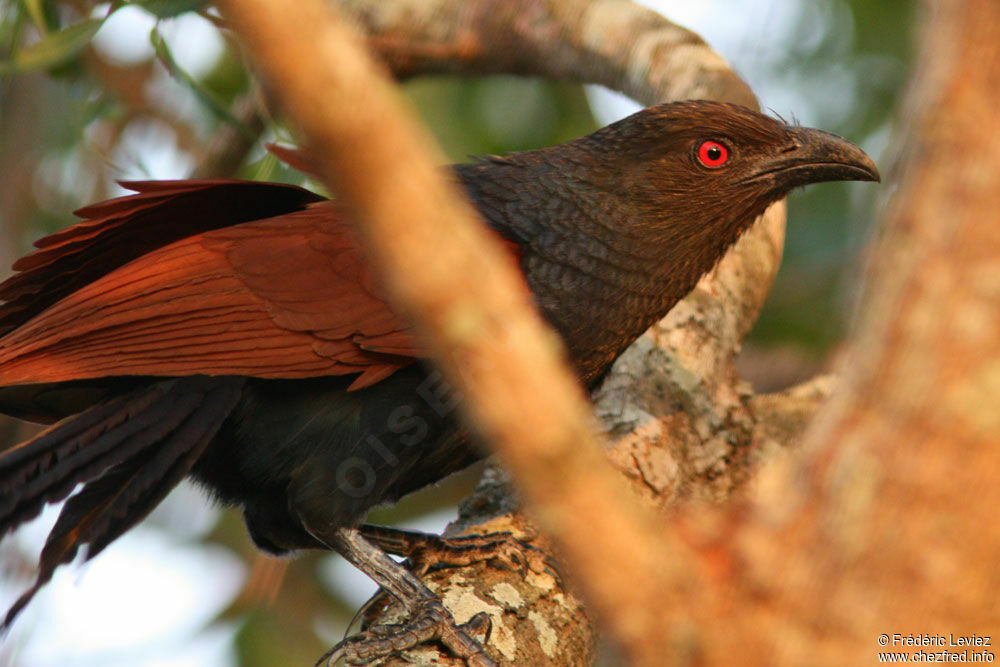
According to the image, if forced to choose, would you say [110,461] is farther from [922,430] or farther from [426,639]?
[922,430]

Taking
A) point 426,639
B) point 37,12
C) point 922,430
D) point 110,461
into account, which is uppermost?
point 37,12

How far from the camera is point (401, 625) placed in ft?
9.14

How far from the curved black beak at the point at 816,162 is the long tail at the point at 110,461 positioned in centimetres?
182

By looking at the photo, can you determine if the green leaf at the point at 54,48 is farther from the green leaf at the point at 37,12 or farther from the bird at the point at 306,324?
the bird at the point at 306,324

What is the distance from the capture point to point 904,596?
1104mm

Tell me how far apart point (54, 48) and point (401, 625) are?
91.7 inches

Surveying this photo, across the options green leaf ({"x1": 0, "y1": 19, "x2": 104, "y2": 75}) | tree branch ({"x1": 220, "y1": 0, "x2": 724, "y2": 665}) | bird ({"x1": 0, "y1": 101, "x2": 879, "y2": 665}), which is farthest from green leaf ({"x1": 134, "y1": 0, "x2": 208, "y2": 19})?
tree branch ({"x1": 220, "y1": 0, "x2": 724, "y2": 665})

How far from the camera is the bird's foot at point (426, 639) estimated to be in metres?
2.58

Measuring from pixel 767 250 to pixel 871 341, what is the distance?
2.99m

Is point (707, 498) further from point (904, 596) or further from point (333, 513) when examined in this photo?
point (904, 596)

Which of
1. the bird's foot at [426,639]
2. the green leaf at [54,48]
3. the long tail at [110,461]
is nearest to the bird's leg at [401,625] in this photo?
the bird's foot at [426,639]

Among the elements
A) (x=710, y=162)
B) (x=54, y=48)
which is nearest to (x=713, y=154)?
(x=710, y=162)

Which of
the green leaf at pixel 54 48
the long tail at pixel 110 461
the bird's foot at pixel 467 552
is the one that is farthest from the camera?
the green leaf at pixel 54 48

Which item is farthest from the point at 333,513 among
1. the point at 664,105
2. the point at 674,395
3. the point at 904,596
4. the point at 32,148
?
the point at 32,148
